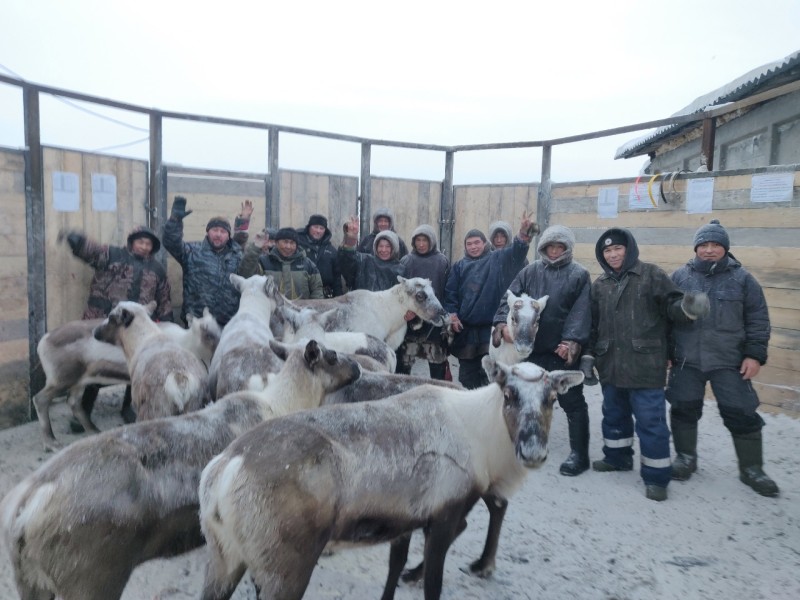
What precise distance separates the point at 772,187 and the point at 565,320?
3.13 metres

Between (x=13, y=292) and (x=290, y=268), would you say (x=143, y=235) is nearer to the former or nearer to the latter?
(x=13, y=292)

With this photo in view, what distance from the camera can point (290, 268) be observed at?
22.4ft

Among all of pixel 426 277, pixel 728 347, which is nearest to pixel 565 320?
pixel 728 347

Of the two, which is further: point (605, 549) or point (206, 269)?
point (206, 269)

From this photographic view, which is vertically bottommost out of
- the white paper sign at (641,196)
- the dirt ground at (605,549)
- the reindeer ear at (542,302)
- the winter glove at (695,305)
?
the dirt ground at (605,549)

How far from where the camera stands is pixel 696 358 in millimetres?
4922

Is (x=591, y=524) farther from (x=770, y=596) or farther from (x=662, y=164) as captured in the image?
(x=662, y=164)

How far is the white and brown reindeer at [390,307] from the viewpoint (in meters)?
6.61

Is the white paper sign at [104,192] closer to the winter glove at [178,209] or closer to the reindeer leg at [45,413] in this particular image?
the winter glove at [178,209]

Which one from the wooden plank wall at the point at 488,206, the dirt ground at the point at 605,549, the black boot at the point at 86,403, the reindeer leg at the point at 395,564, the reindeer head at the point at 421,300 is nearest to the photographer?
the reindeer leg at the point at 395,564

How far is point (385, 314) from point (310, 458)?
422cm

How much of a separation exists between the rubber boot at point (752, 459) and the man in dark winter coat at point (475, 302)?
254 cm

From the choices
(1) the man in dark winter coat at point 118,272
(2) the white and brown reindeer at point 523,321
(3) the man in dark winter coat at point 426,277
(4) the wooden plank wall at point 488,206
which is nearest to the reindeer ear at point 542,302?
(2) the white and brown reindeer at point 523,321

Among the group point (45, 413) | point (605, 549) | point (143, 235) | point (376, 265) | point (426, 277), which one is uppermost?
point (143, 235)
